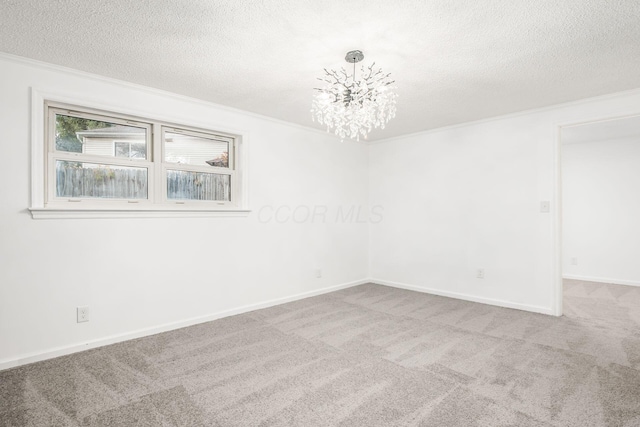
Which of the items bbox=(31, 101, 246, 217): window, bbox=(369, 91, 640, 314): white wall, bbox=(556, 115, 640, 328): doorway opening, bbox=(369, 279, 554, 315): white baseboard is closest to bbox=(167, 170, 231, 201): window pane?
bbox=(31, 101, 246, 217): window

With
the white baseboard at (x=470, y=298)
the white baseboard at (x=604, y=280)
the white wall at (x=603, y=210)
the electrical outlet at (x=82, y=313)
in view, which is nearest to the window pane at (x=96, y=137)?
the electrical outlet at (x=82, y=313)

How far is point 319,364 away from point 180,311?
63.6 inches

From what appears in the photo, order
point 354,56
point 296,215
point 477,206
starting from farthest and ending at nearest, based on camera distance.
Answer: point 296,215 < point 477,206 < point 354,56

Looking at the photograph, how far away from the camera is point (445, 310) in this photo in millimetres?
3879

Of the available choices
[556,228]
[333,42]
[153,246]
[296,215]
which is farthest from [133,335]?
[556,228]

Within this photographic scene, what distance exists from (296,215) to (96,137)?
231cm

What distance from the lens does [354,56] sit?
243cm

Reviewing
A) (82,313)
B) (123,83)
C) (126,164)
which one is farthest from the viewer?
(126,164)

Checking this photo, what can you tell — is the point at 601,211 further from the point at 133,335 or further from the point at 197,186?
the point at 133,335

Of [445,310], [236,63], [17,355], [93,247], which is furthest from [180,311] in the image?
[445,310]

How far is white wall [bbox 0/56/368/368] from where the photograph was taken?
2.51 meters

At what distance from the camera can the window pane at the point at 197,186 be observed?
343 cm

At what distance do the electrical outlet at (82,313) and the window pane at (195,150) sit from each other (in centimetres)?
153

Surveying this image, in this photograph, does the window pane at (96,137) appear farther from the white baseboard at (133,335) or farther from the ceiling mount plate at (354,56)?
the ceiling mount plate at (354,56)
